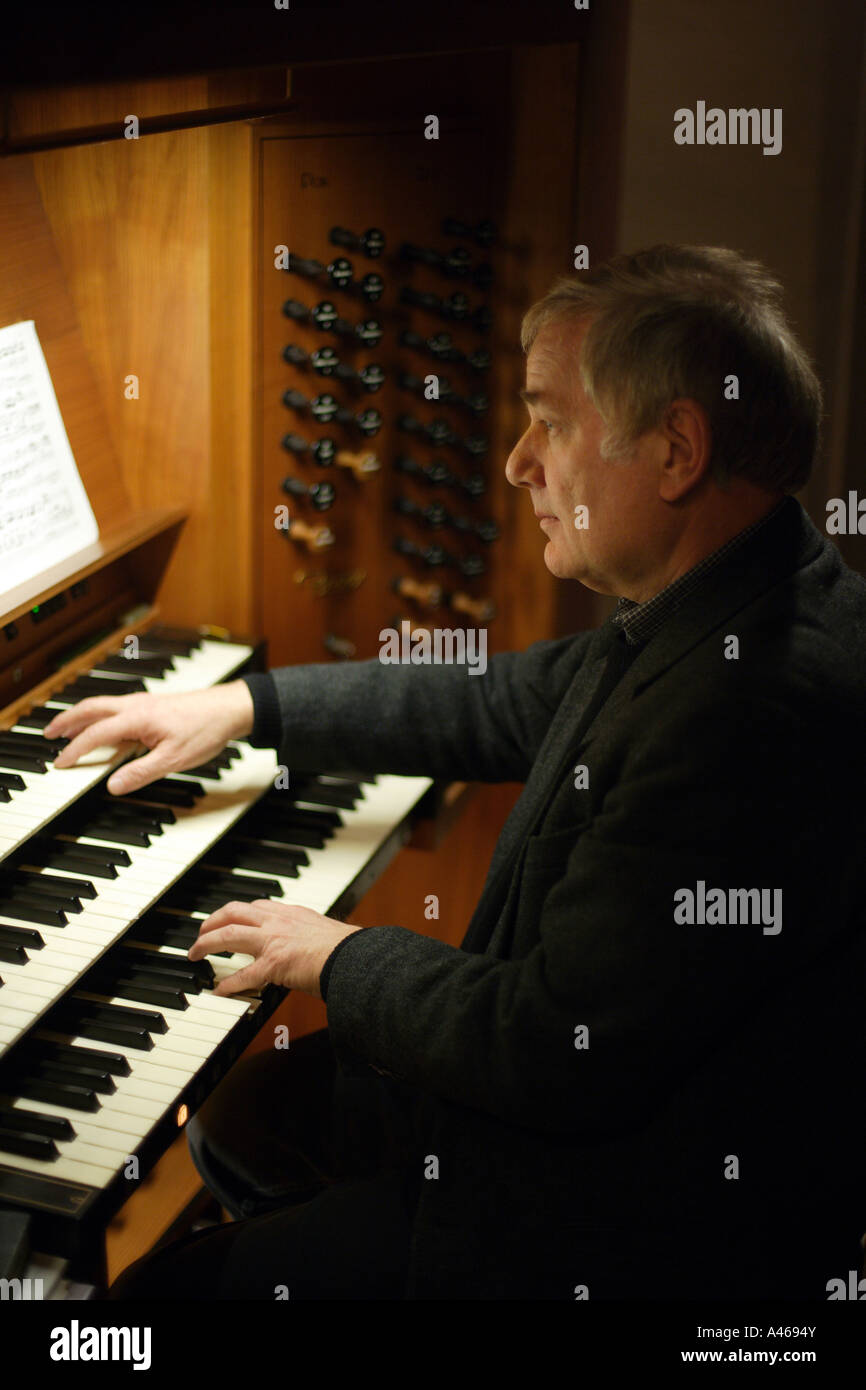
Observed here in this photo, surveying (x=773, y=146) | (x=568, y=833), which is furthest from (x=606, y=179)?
(x=568, y=833)

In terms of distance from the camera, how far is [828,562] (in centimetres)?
152

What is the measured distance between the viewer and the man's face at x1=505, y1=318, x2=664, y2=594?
1.52 m

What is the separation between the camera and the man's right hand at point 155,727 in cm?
203

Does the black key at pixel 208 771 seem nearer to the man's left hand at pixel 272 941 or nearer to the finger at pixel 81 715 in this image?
the finger at pixel 81 715

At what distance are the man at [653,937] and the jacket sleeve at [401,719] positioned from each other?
45 centimetres

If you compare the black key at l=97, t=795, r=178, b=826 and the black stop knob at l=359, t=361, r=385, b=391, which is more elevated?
the black stop knob at l=359, t=361, r=385, b=391

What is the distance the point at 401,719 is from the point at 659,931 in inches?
35.9

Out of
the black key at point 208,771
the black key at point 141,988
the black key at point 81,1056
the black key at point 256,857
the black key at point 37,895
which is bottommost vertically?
the black key at point 81,1056

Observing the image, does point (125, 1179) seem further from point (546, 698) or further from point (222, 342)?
point (222, 342)

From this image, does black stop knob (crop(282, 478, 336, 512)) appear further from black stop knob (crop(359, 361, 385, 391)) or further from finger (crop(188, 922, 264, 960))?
finger (crop(188, 922, 264, 960))

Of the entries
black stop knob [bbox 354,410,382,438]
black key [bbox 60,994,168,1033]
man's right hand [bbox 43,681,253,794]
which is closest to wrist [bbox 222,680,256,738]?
man's right hand [bbox 43,681,253,794]

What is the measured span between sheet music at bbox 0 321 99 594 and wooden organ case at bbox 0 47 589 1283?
0.04 m

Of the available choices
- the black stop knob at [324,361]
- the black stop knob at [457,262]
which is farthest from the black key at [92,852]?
the black stop knob at [457,262]

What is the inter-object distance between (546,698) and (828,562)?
652 millimetres
